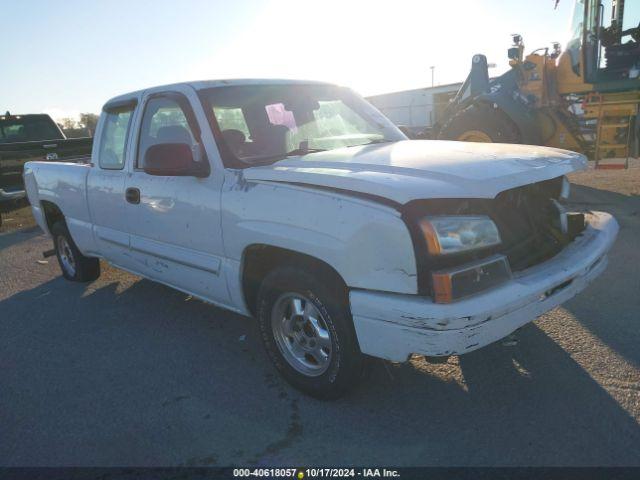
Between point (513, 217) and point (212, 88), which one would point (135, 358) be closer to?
point (212, 88)

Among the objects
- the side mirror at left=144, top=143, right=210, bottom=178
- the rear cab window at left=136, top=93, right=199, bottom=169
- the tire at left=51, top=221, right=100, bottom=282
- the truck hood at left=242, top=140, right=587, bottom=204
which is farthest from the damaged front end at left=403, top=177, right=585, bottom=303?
the tire at left=51, top=221, right=100, bottom=282

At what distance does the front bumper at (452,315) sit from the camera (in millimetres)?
2156

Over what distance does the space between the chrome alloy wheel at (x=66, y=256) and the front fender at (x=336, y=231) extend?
11.2 feet

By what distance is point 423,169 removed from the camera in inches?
98.7

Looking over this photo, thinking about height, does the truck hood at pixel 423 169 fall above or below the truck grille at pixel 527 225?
above

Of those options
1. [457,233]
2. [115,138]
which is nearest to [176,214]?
[115,138]

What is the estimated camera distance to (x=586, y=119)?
8.62 m

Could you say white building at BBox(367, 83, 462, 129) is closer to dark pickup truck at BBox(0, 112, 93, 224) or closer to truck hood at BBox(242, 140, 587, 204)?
dark pickup truck at BBox(0, 112, 93, 224)

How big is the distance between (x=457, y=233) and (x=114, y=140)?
3303 millimetres

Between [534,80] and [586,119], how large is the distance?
126 centimetres

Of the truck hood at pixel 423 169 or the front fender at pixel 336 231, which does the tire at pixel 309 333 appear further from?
the truck hood at pixel 423 169

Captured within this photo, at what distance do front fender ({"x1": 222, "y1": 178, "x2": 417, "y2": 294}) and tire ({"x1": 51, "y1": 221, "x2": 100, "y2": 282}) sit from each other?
3.18m

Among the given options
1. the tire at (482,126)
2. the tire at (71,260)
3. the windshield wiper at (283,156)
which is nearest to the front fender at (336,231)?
the windshield wiper at (283,156)

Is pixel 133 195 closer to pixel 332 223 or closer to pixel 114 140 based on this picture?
pixel 114 140
